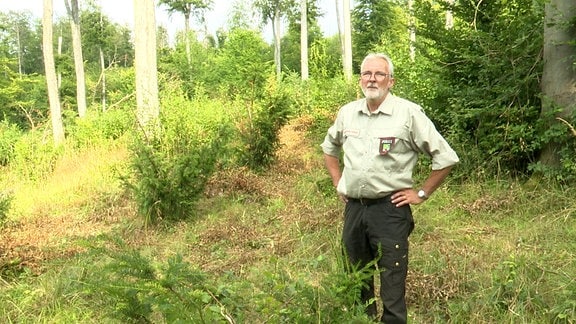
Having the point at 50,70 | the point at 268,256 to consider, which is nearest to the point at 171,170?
the point at 268,256

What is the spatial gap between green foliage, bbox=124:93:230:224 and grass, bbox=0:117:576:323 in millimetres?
281

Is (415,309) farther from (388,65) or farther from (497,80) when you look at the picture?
(497,80)

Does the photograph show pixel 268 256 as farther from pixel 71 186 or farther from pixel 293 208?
pixel 71 186

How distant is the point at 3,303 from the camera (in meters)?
4.13

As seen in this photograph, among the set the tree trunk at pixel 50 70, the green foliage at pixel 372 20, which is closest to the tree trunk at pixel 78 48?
the tree trunk at pixel 50 70

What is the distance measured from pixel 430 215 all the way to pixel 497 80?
2187 millimetres

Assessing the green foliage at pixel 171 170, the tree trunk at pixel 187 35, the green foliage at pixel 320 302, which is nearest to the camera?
the green foliage at pixel 320 302

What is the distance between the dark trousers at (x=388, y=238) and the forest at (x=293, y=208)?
237mm

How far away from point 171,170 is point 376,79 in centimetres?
413

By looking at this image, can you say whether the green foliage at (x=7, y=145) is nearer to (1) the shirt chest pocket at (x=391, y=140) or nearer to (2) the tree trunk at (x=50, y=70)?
(2) the tree trunk at (x=50, y=70)

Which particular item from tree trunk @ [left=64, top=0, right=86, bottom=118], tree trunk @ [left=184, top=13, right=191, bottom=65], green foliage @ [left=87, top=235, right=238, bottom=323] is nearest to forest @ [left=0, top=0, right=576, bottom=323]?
green foliage @ [left=87, top=235, right=238, bottom=323]

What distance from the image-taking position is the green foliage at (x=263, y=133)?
8.53 meters

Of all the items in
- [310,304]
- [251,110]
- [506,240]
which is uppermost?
[251,110]

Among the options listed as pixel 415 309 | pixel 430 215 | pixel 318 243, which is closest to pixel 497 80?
pixel 430 215
